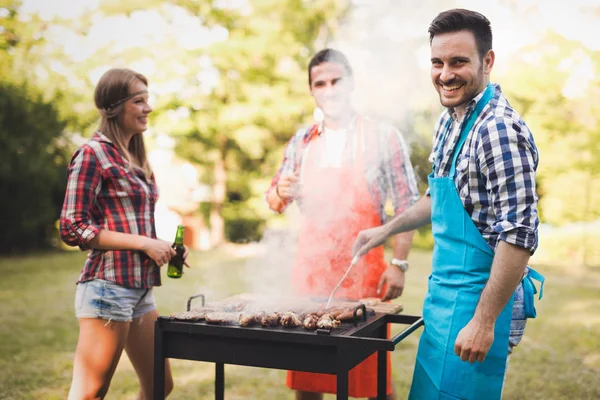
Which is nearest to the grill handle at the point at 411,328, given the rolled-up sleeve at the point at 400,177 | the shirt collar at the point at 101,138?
the rolled-up sleeve at the point at 400,177

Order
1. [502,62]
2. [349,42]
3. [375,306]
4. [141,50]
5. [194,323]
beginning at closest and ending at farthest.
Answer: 1. [194,323]
2. [375,306]
3. [349,42]
4. [502,62]
5. [141,50]

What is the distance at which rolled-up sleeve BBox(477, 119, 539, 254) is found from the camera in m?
1.99

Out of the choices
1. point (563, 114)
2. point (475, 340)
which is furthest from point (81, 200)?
point (563, 114)

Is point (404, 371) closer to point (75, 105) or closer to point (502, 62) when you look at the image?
point (502, 62)

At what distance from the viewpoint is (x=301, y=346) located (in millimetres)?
2357

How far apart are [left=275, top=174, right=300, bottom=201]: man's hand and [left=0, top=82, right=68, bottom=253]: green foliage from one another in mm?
10042

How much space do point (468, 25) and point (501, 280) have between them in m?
0.89

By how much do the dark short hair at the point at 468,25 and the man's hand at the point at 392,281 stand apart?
1.44 metres

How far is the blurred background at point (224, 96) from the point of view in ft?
40.3

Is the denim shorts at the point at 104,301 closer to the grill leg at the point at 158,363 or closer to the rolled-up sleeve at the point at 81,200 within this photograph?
the rolled-up sleeve at the point at 81,200

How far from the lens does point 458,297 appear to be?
7.25 ft

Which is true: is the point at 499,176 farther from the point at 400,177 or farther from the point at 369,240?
the point at 400,177

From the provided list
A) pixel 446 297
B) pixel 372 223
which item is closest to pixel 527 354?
pixel 372 223

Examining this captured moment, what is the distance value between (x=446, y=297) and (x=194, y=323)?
99 cm
